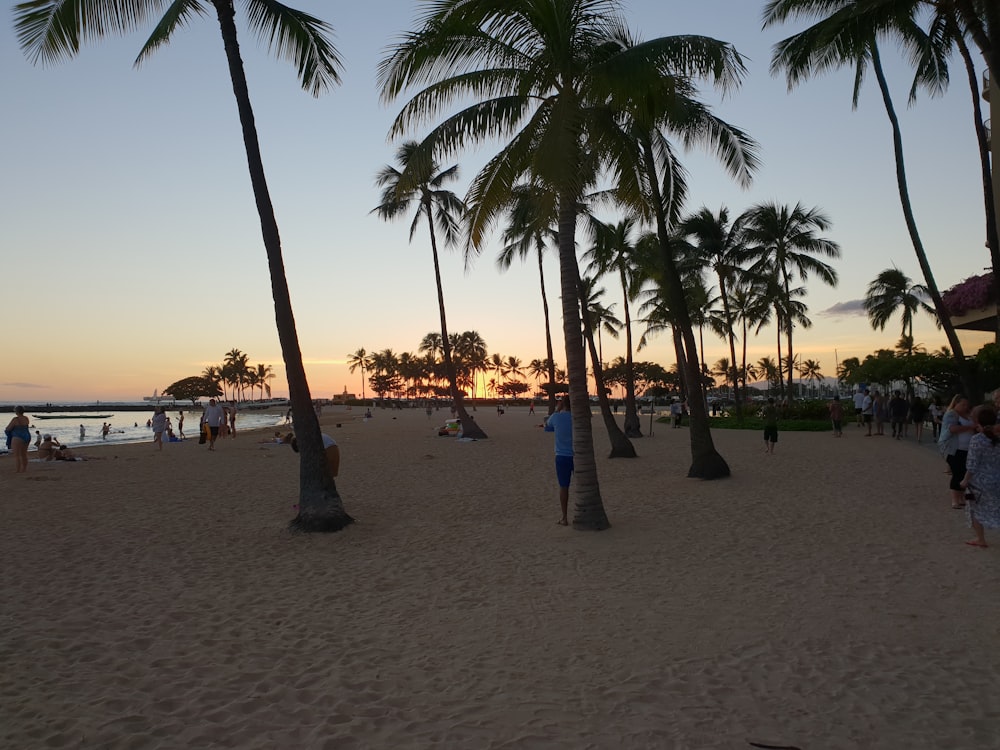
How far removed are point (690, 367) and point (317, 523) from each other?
8.18 m

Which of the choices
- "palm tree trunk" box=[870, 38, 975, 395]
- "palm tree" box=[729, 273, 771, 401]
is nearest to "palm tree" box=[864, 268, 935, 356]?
"palm tree" box=[729, 273, 771, 401]

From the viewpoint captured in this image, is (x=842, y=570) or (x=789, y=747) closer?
(x=789, y=747)

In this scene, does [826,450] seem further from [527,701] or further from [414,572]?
[527,701]

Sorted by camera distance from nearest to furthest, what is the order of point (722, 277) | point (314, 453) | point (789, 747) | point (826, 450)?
1. point (789, 747)
2. point (314, 453)
3. point (826, 450)
4. point (722, 277)

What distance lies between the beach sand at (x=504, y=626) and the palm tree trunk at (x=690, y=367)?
6.52 ft

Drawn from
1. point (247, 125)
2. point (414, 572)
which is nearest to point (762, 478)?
point (414, 572)

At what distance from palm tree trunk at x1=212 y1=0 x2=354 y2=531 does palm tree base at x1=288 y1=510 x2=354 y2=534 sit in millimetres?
15

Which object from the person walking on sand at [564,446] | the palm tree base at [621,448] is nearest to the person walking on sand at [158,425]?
→ the palm tree base at [621,448]

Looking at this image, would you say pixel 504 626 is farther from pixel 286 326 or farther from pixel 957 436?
pixel 957 436

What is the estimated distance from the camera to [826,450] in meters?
19.5

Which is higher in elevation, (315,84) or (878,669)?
(315,84)

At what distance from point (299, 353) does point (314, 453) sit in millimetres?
1459

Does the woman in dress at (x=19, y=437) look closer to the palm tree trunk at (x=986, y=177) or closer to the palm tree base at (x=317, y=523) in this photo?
the palm tree base at (x=317, y=523)

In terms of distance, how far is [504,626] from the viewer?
5.52m
